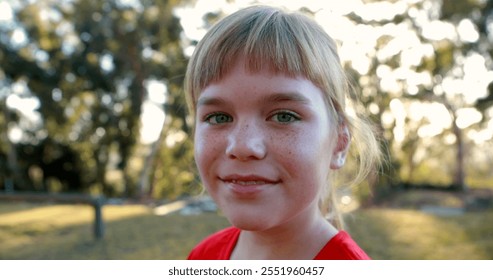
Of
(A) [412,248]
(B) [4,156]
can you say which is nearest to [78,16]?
(B) [4,156]

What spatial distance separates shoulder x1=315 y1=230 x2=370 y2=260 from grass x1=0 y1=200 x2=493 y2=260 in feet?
6.31

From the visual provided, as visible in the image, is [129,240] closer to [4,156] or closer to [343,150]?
[343,150]

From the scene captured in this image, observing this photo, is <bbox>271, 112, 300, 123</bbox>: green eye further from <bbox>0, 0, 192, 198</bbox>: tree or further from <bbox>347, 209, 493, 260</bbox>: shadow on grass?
<bbox>0, 0, 192, 198</bbox>: tree

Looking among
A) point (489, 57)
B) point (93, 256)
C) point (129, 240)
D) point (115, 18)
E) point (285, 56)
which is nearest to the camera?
point (285, 56)

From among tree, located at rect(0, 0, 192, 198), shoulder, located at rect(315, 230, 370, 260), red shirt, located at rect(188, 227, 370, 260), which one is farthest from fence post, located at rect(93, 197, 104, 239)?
tree, located at rect(0, 0, 192, 198)

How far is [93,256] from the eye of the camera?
8.95ft

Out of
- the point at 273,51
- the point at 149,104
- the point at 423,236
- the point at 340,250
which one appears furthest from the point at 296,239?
the point at 149,104

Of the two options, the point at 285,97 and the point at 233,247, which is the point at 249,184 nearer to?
the point at 285,97

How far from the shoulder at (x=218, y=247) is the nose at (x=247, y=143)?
290 mm

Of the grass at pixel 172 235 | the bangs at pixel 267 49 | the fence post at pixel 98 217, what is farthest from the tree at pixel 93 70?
the bangs at pixel 267 49

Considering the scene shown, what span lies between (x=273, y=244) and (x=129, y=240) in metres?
2.51

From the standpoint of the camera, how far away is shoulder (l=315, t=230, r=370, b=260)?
0.74 meters

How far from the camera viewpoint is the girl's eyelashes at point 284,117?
666 mm
